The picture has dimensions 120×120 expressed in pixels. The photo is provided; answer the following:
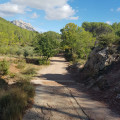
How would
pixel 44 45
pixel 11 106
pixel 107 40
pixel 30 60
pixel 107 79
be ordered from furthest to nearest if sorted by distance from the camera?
1. pixel 30 60
2. pixel 44 45
3. pixel 107 40
4. pixel 107 79
5. pixel 11 106

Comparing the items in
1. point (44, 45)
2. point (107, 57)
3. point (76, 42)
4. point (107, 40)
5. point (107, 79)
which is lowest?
point (107, 79)

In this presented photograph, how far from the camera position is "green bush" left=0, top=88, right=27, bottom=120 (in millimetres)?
2993

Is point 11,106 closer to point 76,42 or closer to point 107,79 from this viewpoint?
point 107,79

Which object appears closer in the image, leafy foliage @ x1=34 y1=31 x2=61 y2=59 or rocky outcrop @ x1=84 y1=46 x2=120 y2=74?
rocky outcrop @ x1=84 y1=46 x2=120 y2=74

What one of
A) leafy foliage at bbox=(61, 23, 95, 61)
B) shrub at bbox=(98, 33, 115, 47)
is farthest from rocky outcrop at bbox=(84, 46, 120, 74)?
leafy foliage at bbox=(61, 23, 95, 61)

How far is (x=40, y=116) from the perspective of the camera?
3393 mm

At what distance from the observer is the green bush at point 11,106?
2993 millimetres

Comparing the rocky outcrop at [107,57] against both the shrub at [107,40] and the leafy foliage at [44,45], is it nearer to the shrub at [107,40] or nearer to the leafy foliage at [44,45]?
the shrub at [107,40]

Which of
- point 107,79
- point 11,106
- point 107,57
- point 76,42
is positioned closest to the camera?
Answer: point 11,106

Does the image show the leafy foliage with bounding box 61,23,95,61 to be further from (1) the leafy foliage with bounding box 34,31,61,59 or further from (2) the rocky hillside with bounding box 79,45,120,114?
(2) the rocky hillside with bounding box 79,45,120,114

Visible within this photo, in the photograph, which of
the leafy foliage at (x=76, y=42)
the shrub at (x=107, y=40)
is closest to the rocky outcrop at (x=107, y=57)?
the shrub at (x=107, y=40)

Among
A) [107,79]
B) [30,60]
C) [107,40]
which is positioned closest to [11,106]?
[107,79]

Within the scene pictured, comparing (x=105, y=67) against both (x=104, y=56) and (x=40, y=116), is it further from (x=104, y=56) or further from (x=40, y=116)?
(x=40, y=116)

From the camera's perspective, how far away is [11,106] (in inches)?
128
